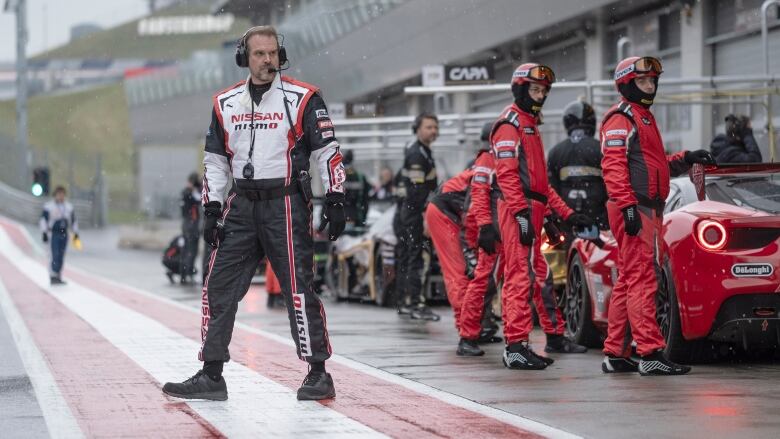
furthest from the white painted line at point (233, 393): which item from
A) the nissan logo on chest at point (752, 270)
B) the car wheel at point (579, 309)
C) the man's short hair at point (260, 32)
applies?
the nissan logo on chest at point (752, 270)

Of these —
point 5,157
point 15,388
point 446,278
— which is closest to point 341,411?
point 15,388

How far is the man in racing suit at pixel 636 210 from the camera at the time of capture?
372 inches

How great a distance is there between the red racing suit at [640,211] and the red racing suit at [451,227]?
114 inches

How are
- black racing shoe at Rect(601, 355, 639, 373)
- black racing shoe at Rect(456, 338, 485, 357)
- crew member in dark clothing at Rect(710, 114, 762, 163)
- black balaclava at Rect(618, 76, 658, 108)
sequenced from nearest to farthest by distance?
black racing shoe at Rect(601, 355, 639, 373) < black balaclava at Rect(618, 76, 658, 108) < black racing shoe at Rect(456, 338, 485, 357) < crew member in dark clothing at Rect(710, 114, 762, 163)

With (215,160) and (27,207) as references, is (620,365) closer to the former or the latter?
(215,160)

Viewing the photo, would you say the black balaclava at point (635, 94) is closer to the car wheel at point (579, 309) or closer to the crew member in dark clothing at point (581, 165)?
the car wheel at point (579, 309)

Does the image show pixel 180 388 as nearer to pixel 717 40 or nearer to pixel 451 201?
pixel 451 201

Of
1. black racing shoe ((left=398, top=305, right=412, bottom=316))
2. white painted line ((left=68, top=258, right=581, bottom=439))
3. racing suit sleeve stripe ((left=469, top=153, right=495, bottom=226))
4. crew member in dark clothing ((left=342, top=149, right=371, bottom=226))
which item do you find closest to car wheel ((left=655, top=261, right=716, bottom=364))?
racing suit sleeve stripe ((left=469, top=153, right=495, bottom=226))

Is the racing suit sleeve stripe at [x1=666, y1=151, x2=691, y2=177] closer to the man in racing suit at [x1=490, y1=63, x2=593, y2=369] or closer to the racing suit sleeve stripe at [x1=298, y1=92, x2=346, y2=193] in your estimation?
the man in racing suit at [x1=490, y1=63, x2=593, y2=369]

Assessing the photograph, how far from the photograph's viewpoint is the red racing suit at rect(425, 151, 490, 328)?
1266 cm

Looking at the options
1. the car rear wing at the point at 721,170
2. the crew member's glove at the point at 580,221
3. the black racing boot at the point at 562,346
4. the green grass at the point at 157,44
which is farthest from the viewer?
the green grass at the point at 157,44

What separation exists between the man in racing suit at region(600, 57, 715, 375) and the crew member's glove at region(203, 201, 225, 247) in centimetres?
249

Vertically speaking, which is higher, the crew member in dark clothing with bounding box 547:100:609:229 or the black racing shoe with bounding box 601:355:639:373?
the crew member in dark clothing with bounding box 547:100:609:229

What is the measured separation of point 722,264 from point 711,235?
7.7 inches
